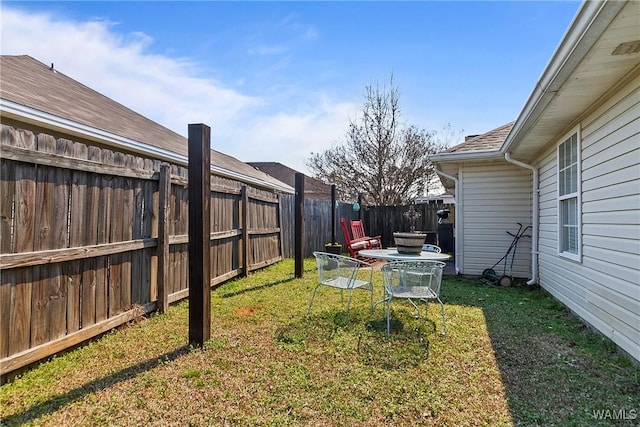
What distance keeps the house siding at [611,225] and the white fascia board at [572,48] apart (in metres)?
0.53

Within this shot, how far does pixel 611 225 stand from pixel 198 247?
3.59 metres

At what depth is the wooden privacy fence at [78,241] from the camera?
2.24 meters

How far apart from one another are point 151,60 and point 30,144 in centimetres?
419

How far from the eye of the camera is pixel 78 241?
2738 mm

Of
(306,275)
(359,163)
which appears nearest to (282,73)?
(306,275)

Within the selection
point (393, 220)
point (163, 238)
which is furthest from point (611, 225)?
point (393, 220)

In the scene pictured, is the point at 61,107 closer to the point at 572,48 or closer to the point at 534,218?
the point at 572,48

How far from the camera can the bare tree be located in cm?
1365

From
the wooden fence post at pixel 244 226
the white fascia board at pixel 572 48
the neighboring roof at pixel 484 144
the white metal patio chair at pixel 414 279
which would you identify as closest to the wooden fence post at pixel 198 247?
the white metal patio chair at pixel 414 279

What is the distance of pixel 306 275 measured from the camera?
6.37 meters

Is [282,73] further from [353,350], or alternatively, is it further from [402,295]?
[353,350]

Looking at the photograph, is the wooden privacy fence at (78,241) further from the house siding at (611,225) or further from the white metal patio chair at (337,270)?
the house siding at (611,225)

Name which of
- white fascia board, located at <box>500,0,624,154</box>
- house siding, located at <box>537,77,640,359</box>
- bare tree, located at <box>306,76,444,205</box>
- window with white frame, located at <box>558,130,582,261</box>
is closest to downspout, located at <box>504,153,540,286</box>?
window with white frame, located at <box>558,130,582,261</box>

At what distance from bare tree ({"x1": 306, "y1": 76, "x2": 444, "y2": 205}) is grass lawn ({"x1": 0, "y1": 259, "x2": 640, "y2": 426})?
10.3 metres
